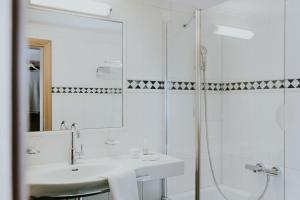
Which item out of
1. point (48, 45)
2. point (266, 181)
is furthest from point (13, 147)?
point (266, 181)

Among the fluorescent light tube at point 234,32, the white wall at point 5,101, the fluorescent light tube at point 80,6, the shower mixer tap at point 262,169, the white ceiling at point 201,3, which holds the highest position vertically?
the white ceiling at point 201,3

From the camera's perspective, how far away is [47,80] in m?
1.68

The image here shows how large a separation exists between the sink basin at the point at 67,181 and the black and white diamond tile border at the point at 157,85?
650 millimetres

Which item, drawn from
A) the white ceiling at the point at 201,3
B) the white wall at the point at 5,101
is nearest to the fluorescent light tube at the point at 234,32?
the white ceiling at the point at 201,3

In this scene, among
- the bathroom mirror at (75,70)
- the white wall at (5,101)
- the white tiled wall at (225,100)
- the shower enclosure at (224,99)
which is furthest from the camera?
the shower enclosure at (224,99)

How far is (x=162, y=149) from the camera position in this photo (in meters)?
2.17

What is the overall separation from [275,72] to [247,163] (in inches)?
28.9

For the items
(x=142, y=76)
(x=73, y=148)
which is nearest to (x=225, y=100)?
(x=142, y=76)

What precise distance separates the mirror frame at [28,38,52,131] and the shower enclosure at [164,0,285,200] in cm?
90

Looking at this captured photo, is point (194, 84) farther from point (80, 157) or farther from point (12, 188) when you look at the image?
point (12, 188)

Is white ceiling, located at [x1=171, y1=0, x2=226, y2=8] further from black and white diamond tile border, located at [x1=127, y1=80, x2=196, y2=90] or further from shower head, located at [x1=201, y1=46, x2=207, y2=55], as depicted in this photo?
black and white diamond tile border, located at [x1=127, y1=80, x2=196, y2=90]

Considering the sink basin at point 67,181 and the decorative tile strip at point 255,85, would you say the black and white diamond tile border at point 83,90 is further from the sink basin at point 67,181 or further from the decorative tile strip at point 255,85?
the decorative tile strip at point 255,85

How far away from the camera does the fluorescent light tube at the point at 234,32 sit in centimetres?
211

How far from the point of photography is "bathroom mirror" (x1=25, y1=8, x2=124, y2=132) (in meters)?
1.65
